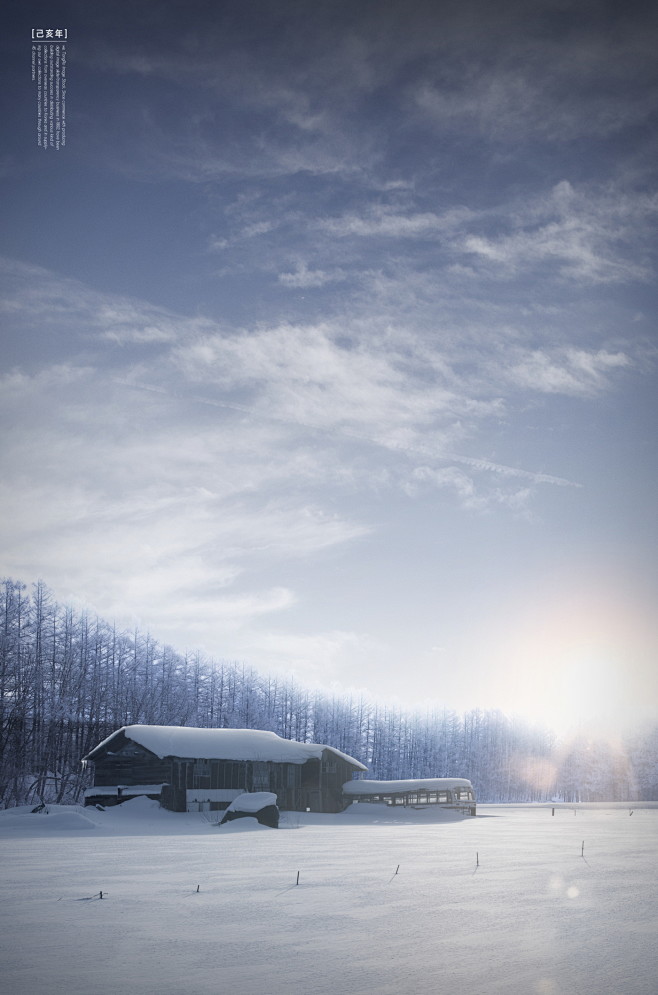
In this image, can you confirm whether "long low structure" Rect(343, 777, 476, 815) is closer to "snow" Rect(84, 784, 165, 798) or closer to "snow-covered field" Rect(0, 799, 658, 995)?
Answer: "snow" Rect(84, 784, 165, 798)

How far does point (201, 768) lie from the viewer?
152ft

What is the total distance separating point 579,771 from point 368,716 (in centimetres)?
4228

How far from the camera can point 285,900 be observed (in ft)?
49.2

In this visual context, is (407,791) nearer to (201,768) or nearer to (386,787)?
(386,787)

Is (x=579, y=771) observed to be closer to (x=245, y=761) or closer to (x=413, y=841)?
(x=245, y=761)

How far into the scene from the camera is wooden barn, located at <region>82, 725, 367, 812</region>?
45.2m

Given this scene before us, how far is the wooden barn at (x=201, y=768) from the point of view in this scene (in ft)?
148

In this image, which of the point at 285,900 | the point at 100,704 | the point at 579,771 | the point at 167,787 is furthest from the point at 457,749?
the point at 285,900

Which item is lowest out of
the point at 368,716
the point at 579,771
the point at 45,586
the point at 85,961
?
Answer: the point at 579,771

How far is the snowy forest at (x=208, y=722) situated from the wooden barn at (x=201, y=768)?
4720mm

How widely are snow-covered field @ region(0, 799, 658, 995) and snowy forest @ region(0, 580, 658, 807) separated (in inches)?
1187

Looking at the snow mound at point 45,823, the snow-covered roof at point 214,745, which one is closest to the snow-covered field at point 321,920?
the snow mound at point 45,823

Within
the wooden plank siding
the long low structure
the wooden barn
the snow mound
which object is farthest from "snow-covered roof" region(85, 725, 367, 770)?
the snow mound

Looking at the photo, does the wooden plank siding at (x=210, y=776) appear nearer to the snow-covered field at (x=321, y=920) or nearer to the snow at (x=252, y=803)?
the snow at (x=252, y=803)
